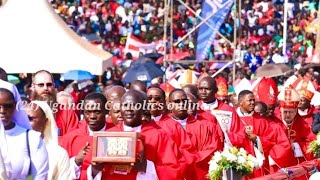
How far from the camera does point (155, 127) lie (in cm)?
1181

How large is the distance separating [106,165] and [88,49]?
9650mm

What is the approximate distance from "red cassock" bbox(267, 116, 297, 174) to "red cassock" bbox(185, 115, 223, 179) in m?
1.85

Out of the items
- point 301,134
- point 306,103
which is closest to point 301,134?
point 301,134

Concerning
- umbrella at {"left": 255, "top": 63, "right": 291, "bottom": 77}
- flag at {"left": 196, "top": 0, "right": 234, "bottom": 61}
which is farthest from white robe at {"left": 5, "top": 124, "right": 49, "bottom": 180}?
umbrella at {"left": 255, "top": 63, "right": 291, "bottom": 77}

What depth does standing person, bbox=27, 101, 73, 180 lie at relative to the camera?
10.8 m

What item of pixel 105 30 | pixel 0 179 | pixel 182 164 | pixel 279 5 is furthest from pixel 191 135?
pixel 279 5

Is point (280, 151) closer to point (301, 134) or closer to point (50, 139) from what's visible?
point (301, 134)

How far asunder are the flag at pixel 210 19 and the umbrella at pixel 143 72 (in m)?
0.91

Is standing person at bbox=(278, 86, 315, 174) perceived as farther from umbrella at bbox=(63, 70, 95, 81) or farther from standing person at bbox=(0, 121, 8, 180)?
standing person at bbox=(0, 121, 8, 180)

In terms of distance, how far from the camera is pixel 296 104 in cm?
1702

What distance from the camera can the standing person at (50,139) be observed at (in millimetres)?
10773

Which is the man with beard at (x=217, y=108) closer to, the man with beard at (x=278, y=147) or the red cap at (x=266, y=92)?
the man with beard at (x=278, y=147)

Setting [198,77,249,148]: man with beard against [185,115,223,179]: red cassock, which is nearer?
[185,115,223,179]: red cassock

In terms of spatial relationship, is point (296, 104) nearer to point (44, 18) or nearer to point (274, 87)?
point (274, 87)
